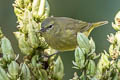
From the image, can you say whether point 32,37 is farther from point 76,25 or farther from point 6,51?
point 76,25

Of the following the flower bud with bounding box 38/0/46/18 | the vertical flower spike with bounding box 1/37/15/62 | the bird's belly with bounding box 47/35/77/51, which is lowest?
the bird's belly with bounding box 47/35/77/51

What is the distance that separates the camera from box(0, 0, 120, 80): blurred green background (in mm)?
2867

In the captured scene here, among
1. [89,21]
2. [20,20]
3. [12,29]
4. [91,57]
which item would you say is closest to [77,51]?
[91,57]

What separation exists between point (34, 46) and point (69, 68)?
1.57 metres

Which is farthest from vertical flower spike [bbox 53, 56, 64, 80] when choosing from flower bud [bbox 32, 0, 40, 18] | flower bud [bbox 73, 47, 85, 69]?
flower bud [bbox 32, 0, 40, 18]

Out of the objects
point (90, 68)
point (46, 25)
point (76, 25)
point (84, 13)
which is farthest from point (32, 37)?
point (84, 13)

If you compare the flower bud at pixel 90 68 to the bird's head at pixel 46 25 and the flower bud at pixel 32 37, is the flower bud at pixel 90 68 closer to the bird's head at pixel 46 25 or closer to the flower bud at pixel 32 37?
the flower bud at pixel 32 37

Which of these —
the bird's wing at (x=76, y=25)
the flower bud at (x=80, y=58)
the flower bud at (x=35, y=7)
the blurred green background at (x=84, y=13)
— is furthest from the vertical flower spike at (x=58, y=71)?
the blurred green background at (x=84, y=13)

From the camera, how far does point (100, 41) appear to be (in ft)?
9.45

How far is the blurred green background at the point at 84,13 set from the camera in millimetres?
2867

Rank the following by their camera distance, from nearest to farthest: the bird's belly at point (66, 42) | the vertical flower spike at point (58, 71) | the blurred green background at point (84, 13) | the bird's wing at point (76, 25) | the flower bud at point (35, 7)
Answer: the vertical flower spike at point (58, 71) < the flower bud at point (35, 7) < the bird's belly at point (66, 42) < the bird's wing at point (76, 25) < the blurred green background at point (84, 13)

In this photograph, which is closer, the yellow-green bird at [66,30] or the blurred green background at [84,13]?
the yellow-green bird at [66,30]

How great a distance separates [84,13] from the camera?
9.71 feet

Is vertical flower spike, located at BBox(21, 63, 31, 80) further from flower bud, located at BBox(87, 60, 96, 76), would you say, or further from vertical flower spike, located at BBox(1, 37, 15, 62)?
flower bud, located at BBox(87, 60, 96, 76)
